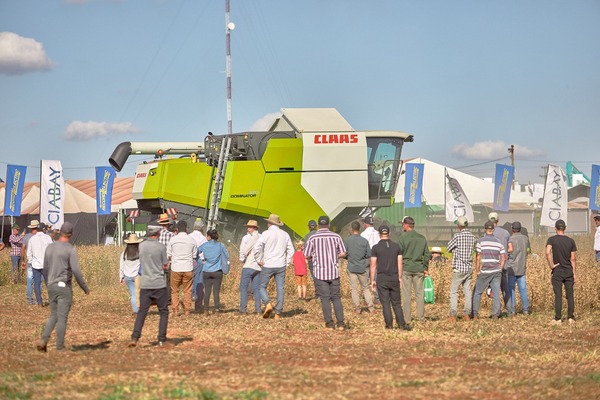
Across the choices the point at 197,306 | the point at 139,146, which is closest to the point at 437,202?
the point at 139,146

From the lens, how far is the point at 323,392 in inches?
413

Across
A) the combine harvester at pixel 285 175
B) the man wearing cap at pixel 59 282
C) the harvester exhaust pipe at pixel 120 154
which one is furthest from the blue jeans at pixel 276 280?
the harvester exhaust pipe at pixel 120 154

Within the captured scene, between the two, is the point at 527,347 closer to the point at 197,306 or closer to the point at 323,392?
the point at 323,392

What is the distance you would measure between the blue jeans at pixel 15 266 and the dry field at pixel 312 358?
7832mm

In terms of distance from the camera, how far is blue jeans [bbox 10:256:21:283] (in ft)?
94.0

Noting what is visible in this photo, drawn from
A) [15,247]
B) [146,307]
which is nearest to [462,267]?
[146,307]

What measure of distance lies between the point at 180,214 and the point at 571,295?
15014mm

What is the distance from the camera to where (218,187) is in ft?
99.4

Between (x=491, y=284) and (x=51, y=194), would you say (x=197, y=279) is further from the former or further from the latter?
(x=51, y=194)

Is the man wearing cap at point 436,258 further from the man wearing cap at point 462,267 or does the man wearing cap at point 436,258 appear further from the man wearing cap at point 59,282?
the man wearing cap at point 59,282

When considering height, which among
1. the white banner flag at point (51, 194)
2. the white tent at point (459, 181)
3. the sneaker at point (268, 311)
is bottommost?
the sneaker at point (268, 311)

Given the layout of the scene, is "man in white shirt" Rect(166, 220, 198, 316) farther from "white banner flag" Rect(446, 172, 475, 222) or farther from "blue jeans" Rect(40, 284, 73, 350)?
"white banner flag" Rect(446, 172, 475, 222)

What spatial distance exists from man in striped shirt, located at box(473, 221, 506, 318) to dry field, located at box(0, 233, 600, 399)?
1.99ft

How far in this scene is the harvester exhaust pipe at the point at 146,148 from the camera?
112 feet
